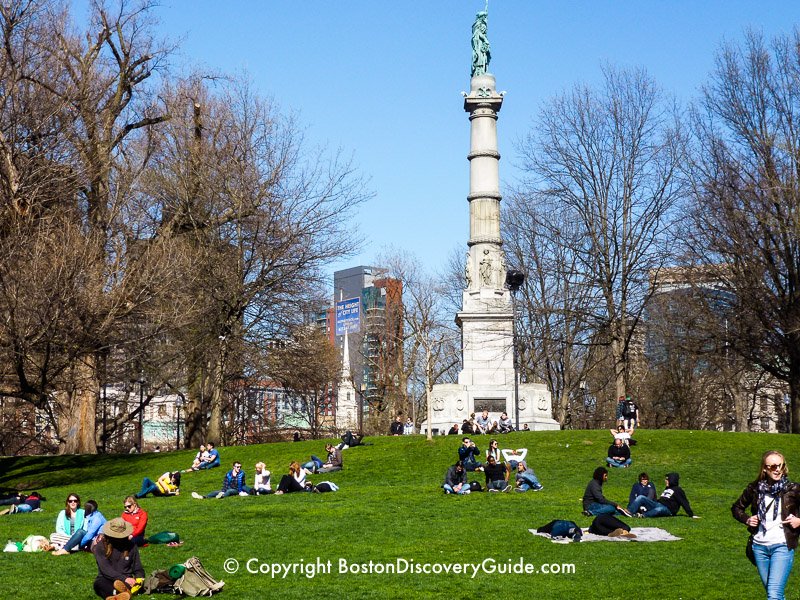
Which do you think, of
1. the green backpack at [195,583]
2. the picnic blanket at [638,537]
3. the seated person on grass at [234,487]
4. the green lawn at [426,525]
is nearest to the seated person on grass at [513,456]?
the green lawn at [426,525]

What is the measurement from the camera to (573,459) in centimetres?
2858

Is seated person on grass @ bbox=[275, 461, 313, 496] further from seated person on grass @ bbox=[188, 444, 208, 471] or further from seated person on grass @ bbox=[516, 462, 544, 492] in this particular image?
seated person on grass @ bbox=[188, 444, 208, 471]

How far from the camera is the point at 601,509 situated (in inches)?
720

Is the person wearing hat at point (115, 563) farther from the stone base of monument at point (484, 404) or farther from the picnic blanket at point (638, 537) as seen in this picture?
the stone base of monument at point (484, 404)

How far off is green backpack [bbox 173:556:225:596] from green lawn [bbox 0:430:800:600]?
0.27 m

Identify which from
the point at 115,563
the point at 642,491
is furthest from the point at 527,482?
the point at 115,563

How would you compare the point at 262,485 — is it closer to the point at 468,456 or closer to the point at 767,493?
the point at 468,456

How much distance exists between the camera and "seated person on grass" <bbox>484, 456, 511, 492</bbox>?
23203mm

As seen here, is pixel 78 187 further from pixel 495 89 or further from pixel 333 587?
pixel 333 587

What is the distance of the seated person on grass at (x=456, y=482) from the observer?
75.6 ft

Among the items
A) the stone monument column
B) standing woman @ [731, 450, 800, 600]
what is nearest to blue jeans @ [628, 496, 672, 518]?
standing woman @ [731, 450, 800, 600]

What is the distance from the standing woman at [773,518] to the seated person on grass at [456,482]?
1375 cm

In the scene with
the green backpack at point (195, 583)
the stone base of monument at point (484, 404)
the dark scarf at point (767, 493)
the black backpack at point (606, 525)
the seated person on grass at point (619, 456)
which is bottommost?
the green backpack at point (195, 583)

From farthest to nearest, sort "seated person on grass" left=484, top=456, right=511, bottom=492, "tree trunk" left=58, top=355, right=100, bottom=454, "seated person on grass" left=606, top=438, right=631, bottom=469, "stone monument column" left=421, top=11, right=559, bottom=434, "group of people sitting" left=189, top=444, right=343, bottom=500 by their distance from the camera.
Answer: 1. "stone monument column" left=421, top=11, right=559, bottom=434
2. "tree trunk" left=58, top=355, right=100, bottom=454
3. "seated person on grass" left=606, top=438, right=631, bottom=469
4. "group of people sitting" left=189, top=444, right=343, bottom=500
5. "seated person on grass" left=484, top=456, right=511, bottom=492
